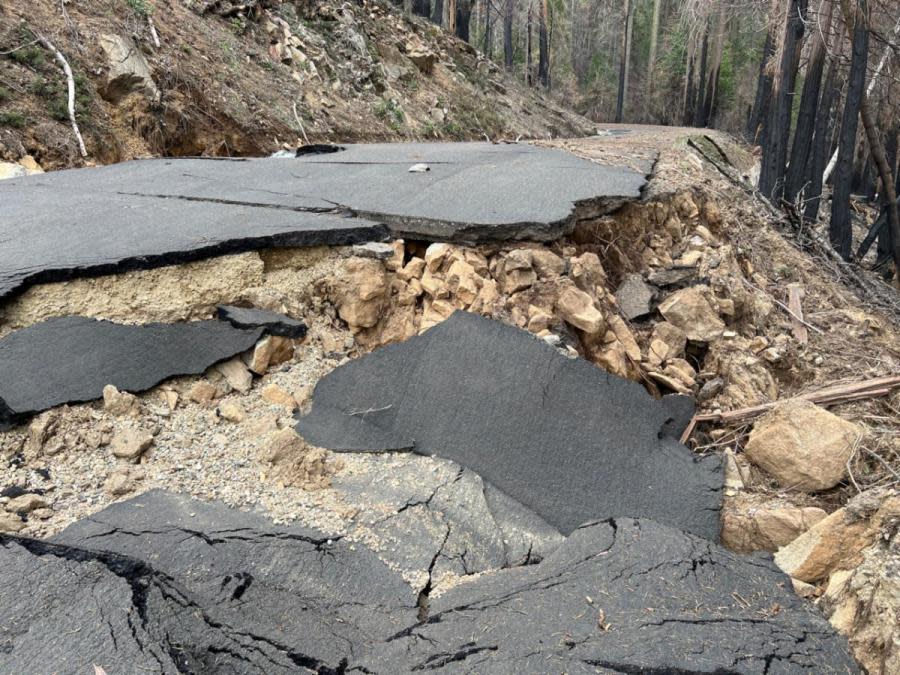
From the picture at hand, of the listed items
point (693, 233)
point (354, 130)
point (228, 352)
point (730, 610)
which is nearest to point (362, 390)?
point (228, 352)

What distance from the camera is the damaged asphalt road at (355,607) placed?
1854 mm

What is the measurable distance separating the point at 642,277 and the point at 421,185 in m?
1.89

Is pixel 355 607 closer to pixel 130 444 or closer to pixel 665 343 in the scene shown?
pixel 130 444

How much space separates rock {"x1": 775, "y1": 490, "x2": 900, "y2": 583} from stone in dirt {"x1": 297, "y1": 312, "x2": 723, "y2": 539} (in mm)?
395

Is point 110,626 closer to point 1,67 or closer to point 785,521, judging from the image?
point 785,521

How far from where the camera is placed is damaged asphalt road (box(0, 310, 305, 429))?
9.41ft

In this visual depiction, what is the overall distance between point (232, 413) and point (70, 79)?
21.2ft

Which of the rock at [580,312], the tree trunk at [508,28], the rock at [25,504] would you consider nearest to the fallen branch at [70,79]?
the rock at [25,504]

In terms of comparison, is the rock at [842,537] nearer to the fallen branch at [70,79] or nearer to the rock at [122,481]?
the rock at [122,481]

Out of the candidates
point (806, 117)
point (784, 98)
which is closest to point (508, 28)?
point (806, 117)

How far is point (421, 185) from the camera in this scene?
203 inches

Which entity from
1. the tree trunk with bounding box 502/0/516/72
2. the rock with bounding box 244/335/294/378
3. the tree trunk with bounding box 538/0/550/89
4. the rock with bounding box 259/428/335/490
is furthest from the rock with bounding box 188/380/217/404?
the tree trunk with bounding box 538/0/550/89

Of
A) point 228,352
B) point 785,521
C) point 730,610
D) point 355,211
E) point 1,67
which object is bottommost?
point 785,521

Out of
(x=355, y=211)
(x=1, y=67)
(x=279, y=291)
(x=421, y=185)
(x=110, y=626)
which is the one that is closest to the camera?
(x=110, y=626)
